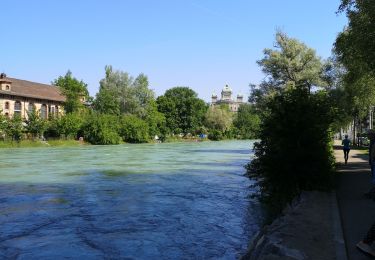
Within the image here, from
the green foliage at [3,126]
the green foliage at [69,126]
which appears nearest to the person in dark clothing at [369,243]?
the green foliage at [3,126]

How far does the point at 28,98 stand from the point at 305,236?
8818 centimetres

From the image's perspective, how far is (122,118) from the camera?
318 feet

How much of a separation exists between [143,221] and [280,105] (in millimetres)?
5298

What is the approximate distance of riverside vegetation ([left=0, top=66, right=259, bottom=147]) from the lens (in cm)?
7969

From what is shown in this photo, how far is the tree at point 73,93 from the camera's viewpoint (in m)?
94.7

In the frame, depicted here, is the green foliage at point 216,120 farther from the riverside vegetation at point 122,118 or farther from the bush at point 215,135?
the bush at point 215,135

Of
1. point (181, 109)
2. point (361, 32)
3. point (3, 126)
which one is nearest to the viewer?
point (361, 32)

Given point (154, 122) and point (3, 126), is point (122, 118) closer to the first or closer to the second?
point (154, 122)

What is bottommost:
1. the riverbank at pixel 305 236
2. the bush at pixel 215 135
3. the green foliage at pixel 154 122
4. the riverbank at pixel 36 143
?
the riverbank at pixel 305 236

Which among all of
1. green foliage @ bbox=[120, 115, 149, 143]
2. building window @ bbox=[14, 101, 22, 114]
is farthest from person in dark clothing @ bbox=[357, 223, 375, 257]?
green foliage @ bbox=[120, 115, 149, 143]

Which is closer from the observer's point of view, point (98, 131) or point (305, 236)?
point (305, 236)

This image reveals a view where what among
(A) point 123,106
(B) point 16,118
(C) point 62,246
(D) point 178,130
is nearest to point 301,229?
(C) point 62,246

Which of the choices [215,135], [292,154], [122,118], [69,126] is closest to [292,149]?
[292,154]

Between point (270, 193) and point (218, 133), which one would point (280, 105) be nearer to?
point (270, 193)
